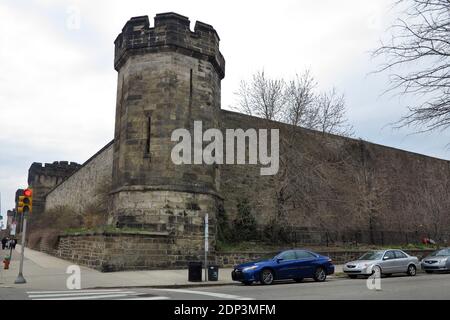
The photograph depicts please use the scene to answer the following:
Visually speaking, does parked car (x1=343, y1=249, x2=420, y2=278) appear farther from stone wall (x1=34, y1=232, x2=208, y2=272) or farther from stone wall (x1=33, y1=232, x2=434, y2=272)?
stone wall (x1=34, y1=232, x2=208, y2=272)

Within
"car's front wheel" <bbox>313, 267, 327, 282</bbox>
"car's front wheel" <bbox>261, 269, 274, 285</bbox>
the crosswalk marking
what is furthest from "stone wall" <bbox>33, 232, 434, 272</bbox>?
the crosswalk marking

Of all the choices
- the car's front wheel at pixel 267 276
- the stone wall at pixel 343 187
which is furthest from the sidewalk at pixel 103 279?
the stone wall at pixel 343 187

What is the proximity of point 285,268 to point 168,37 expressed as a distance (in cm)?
1170

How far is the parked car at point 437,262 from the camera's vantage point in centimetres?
2011

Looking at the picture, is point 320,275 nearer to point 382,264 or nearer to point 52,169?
point 382,264

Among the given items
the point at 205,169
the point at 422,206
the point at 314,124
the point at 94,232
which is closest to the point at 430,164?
the point at 422,206

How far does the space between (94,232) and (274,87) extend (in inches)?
535

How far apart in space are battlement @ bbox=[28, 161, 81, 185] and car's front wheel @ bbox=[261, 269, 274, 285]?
1630 inches

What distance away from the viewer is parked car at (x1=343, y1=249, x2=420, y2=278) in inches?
694

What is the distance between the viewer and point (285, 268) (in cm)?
1559

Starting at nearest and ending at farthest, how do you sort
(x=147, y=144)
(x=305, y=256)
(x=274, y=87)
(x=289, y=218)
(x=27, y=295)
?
(x=27, y=295) → (x=305, y=256) → (x=147, y=144) → (x=289, y=218) → (x=274, y=87)

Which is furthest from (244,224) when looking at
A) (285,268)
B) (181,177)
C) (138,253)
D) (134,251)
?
(285,268)
